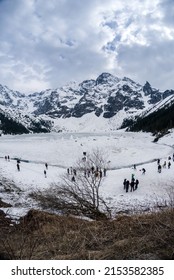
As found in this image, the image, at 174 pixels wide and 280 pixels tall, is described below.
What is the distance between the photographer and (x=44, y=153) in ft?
246

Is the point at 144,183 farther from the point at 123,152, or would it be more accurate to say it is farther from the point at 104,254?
the point at 104,254

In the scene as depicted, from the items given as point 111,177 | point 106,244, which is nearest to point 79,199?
point 106,244

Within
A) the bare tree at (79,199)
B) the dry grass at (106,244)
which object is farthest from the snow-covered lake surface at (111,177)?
the dry grass at (106,244)

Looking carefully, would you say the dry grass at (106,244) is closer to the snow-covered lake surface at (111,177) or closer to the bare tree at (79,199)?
the bare tree at (79,199)

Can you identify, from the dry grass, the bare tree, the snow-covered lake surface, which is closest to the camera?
the dry grass

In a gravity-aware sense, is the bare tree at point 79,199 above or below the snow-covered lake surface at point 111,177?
above

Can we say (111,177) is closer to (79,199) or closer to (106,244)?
(79,199)

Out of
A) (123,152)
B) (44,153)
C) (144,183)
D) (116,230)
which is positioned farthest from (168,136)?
(116,230)

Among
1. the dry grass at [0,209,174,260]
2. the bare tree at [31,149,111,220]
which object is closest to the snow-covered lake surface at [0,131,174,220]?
the bare tree at [31,149,111,220]

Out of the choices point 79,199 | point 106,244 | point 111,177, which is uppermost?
point 106,244

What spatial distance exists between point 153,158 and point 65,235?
63011 millimetres

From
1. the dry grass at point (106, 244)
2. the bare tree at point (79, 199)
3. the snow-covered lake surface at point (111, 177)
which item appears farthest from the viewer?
the snow-covered lake surface at point (111, 177)

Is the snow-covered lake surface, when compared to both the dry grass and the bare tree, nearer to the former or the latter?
the bare tree

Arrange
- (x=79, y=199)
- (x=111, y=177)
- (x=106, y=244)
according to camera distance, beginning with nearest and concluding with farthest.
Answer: (x=106, y=244), (x=79, y=199), (x=111, y=177)
